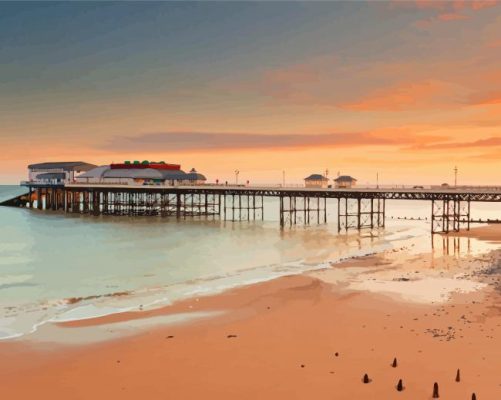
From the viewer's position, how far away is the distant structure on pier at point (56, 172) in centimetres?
10425

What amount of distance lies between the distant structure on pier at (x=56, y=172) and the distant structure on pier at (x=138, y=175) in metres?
2.58

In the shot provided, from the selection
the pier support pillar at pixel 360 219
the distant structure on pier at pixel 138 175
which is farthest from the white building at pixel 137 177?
the pier support pillar at pixel 360 219

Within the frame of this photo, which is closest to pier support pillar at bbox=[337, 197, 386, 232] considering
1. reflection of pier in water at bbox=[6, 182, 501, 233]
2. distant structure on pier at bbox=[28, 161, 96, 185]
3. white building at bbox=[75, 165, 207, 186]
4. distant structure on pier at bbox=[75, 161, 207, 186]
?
reflection of pier in water at bbox=[6, 182, 501, 233]

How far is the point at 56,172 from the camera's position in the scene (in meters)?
107

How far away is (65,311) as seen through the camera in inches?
883

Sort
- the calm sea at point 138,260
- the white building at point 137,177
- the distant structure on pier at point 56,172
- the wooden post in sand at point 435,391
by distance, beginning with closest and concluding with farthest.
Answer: the wooden post in sand at point 435,391 < the calm sea at point 138,260 < the white building at point 137,177 < the distant structure on pier at point 56,172

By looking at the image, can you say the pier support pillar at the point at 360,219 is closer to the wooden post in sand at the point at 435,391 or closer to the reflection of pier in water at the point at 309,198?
the reflection of pier in water at the point at 309,198

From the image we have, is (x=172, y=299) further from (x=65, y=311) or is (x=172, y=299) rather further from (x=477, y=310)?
(x=477, y=310)

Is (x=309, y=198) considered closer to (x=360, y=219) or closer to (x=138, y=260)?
(x=360, y=219)

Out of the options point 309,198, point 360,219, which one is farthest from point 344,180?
point 309,198

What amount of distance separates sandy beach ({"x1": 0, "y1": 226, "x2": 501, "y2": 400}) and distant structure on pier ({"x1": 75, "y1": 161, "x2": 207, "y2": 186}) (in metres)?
75.9

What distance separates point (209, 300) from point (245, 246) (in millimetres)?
23327

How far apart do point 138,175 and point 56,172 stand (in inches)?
773

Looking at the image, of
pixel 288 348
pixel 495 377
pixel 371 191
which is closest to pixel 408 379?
pixel 495 377
